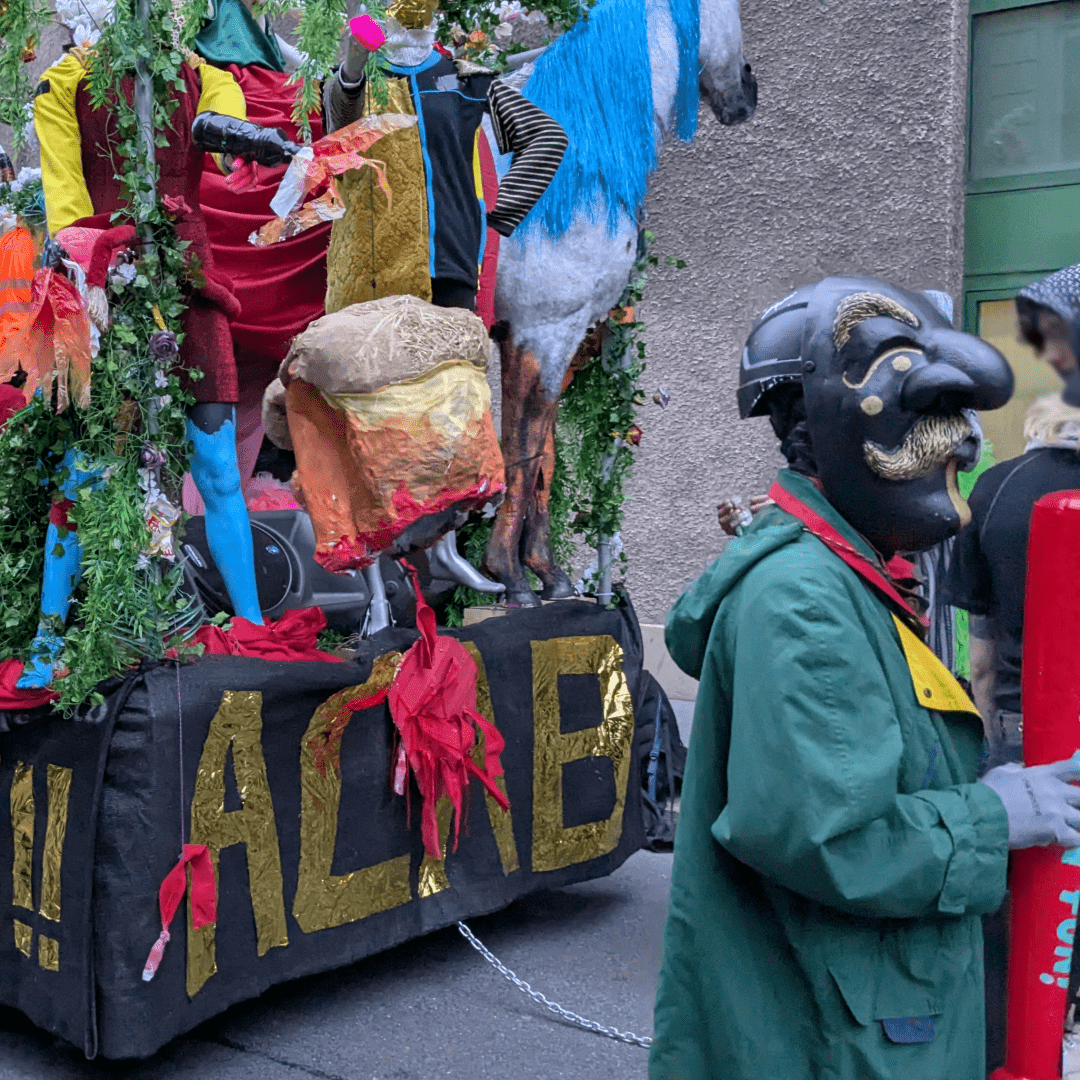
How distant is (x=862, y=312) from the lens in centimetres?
145

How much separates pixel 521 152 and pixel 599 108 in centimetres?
77

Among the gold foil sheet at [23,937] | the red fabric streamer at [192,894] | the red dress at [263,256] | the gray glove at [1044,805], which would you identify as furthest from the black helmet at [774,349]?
the red dress at [263,256]

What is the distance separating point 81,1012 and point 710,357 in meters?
5.40

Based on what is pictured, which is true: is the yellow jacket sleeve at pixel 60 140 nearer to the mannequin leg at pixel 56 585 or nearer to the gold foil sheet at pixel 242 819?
the mannequin leg at pixel 56 585

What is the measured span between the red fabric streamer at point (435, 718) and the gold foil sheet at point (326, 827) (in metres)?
0.07

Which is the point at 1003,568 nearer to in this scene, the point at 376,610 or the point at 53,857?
the point at 376,610

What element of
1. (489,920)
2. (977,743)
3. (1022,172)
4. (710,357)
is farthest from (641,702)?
(1022,172)

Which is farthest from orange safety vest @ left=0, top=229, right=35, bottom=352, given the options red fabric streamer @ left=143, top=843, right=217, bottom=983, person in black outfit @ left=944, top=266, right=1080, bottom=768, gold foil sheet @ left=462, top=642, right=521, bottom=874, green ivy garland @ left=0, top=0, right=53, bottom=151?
person in black outfit @ left=944, top=266, right=1080, bottom=768

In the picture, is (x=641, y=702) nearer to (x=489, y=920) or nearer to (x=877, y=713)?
(x=489, y=920)

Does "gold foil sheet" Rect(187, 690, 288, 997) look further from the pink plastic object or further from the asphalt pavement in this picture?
the pink plastic object

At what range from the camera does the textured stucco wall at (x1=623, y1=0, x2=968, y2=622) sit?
21.3 ft

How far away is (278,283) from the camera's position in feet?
12.9

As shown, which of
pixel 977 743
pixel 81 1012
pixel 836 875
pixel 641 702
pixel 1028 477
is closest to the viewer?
pixel 836 875

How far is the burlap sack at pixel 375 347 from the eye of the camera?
2.73m
